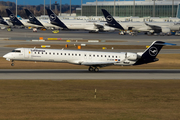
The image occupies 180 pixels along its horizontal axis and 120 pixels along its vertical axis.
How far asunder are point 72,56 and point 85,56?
1894mm

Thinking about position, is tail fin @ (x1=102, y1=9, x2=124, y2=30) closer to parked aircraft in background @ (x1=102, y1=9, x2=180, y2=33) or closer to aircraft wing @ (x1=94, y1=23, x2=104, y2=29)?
parked aircraft in background @ (x1=102, y1=9, x2=180, y2=33)

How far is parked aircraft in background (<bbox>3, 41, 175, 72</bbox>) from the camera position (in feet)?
150

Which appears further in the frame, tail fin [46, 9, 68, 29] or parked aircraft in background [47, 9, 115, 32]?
parked aircraft in background [47, 9, 115, 32]

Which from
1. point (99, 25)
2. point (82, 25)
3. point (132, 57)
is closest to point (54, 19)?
point (82, 25)

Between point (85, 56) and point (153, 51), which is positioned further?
point (153, 51)

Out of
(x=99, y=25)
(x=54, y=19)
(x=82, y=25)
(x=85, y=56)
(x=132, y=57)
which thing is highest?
(x=54, y=19)

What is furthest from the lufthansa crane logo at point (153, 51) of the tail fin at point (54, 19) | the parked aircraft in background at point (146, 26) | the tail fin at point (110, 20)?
the tail fin at point (54, 19)

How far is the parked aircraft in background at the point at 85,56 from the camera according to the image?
150 feet

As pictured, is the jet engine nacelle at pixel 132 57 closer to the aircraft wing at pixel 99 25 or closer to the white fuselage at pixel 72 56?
the white fuselage at pixel 72 56

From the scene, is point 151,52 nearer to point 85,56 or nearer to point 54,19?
point 85,56

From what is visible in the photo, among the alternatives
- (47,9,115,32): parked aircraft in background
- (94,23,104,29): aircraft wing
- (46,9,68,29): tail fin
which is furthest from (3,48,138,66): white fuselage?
(46,9,68,29): tail fin

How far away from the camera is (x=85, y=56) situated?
46.8 metres
